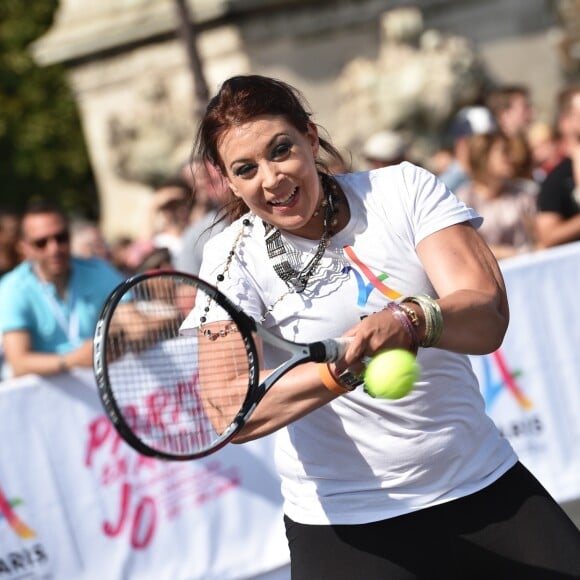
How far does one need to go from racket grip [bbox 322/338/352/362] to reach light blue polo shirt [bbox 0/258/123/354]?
3.68m

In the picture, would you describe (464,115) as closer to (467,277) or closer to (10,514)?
(10,514)

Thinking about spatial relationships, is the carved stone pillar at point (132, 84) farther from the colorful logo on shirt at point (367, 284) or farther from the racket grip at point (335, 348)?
the racket grip at point (335, 348)

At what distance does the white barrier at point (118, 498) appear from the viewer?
→ 20.1 feet

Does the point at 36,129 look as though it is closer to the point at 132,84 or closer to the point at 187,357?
the point at 132,84

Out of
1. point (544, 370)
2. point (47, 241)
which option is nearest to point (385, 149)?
point (544, 370)

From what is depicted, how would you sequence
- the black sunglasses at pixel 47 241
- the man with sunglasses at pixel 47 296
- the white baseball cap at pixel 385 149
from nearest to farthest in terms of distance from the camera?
the man with sunglasses at pixel 47 296 → the black sunglasses at pixel 47 241 → the white baseball cap at pixel 385 149

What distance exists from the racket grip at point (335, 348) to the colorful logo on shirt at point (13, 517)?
11.5ft

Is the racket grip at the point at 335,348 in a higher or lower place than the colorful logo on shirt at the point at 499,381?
higher

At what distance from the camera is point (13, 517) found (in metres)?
6.11

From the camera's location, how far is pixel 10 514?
240 inches

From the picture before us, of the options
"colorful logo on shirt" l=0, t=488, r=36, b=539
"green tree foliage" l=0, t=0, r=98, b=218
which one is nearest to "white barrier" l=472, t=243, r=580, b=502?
"colorful logo on shirt" l=0, t=488, r=36, b=539

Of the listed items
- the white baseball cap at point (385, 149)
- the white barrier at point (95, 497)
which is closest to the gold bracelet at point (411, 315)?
the white barrier at point (95, 497)

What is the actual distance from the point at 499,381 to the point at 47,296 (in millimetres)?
2431

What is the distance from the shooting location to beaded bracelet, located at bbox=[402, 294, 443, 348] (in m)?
2.99
